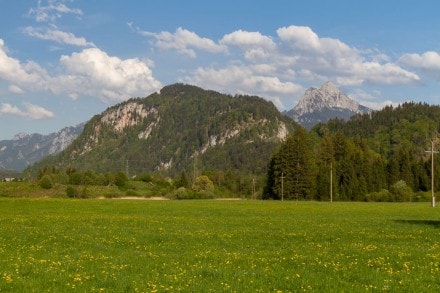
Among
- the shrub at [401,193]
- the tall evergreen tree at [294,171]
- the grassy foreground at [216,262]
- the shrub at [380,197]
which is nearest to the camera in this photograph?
the grassy foreground at [216,262]

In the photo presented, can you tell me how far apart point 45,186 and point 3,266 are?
143 m

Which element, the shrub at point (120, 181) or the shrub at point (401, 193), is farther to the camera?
the shrub at point (120, 181)

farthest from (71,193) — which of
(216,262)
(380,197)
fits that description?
(216,262)

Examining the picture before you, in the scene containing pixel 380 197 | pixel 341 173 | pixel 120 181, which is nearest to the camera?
pixel 380 197

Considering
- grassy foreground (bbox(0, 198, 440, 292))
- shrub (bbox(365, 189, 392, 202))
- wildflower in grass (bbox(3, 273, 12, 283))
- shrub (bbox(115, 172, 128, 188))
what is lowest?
shrub (bbox(365, 189, 392, 202))

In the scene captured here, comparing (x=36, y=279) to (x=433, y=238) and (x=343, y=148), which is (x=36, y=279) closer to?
(x=433, y=238)

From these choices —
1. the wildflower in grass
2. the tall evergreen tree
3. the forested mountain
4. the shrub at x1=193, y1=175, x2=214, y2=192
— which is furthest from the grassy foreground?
the shrub at x1=193, y1=175, x2=214, y2=192

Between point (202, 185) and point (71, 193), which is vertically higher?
point (202, 185)

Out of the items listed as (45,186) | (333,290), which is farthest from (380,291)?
(45,186)

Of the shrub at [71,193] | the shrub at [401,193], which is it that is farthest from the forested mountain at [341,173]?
the shrub at [71,193]

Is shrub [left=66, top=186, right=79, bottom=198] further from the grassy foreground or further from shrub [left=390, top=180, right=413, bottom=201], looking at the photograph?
the grassy foreground

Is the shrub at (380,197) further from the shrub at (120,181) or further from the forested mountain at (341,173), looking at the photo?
the shrub at (120,181)

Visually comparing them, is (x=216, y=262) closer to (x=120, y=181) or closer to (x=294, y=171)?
(x=294, y=171)

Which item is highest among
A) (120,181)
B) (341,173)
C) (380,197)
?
(341,173)
